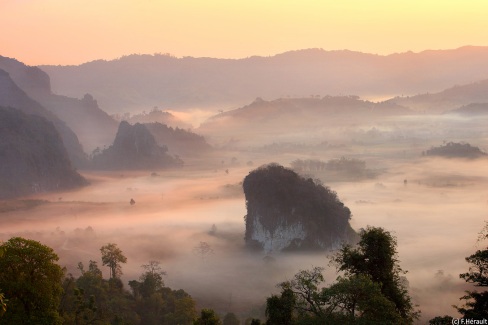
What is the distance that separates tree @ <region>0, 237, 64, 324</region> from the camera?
37719mm

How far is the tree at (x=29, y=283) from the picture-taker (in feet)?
124

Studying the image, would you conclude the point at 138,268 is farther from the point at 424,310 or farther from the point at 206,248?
the point at 424,310

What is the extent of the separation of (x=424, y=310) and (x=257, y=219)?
2489 inches

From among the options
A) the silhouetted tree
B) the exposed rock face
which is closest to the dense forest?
the silhouetted tree

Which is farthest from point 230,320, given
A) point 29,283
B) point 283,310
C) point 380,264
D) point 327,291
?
point 29,283

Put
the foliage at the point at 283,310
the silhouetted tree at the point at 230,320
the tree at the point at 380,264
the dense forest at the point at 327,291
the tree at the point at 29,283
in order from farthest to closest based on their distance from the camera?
the silhouetted tree at the point at 230,320 → the foliage at the point at 283,310 → the tree at the point at 380,264 → the tree at the point at 29,283 → the dense forest at the point at 327,291

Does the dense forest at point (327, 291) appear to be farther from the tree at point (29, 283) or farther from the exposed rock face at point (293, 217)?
the exposed rock face at point (293, 217)

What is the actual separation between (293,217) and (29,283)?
4315 inches

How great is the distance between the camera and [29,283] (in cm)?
3844

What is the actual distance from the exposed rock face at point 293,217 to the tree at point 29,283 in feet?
342

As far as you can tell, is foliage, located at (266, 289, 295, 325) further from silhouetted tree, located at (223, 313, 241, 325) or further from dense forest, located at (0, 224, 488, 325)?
silhouetted tree, located at (223, 313, 241, 325)

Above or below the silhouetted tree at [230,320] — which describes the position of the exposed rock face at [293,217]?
above

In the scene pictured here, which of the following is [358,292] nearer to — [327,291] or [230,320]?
[327,291]

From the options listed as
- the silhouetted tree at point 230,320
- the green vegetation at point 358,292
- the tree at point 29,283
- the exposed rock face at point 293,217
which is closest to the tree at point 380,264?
the green vegetation at point 358,292
